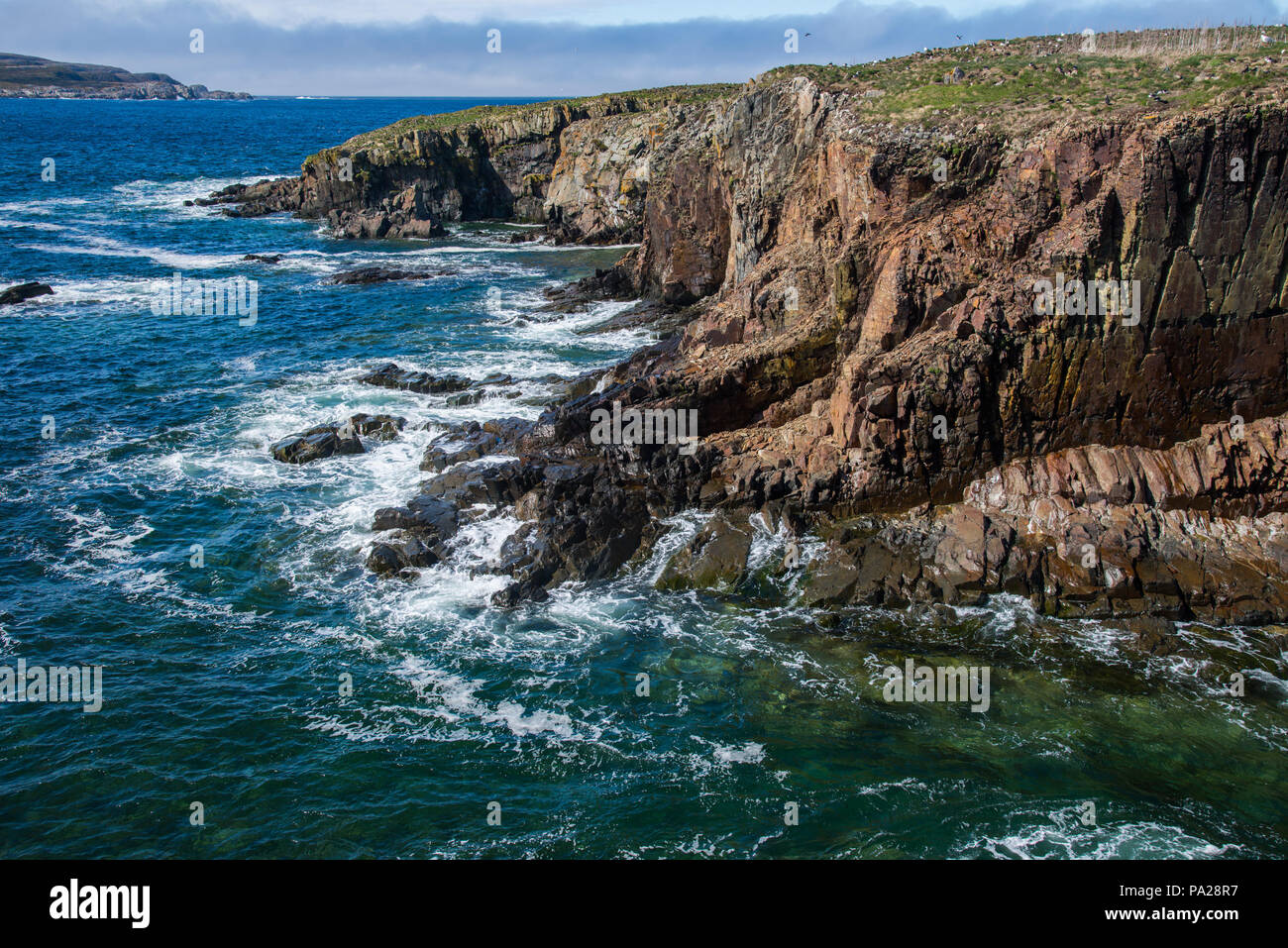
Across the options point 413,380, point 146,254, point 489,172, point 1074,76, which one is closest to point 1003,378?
point 1074,76

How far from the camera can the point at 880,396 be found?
94.8ft

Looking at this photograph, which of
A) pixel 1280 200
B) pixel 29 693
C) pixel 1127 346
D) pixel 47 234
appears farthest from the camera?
pixel 47 234

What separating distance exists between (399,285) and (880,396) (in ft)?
156

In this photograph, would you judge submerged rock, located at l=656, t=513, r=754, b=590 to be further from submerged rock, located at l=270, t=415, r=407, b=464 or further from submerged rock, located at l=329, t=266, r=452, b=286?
submerged rock, located at l=329, t=266, r=452, b=286

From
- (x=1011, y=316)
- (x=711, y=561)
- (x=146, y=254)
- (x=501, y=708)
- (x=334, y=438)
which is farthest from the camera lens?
(x=146, y=254)

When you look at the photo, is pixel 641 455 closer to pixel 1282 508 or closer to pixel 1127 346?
pixel 1127 346

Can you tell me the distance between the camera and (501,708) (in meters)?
23.1

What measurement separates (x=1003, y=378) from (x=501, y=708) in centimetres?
1884

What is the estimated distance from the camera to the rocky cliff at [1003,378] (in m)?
26.2

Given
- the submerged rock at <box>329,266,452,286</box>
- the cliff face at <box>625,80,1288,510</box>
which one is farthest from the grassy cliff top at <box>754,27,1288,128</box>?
the submerged rock at <box>329,266,452,286</box>

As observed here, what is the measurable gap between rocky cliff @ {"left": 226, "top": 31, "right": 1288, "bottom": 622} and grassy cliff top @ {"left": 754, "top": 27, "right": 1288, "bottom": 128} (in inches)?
5.3

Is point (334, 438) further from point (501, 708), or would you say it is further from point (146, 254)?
point (146, 254)

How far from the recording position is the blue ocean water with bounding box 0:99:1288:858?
1906cm
